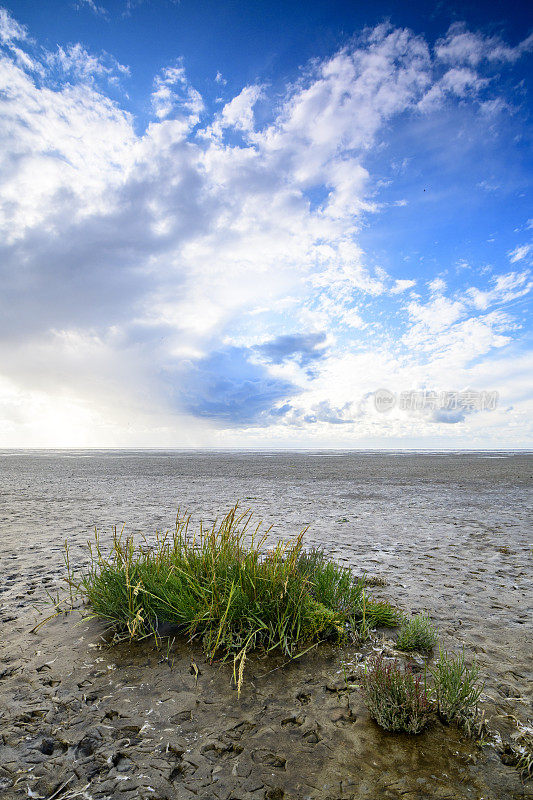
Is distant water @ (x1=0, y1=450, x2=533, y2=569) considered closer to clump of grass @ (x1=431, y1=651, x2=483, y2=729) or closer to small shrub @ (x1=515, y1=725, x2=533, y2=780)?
clump of grass @ (x1=431, y1=651, x2=483, y2=729)

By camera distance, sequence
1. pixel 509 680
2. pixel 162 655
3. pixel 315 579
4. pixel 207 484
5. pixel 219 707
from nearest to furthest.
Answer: pixel 219 707, pixel 509 680, pixel 162 655, pixel 315 579, pixel 207 484

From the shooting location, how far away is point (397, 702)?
3.43 meters

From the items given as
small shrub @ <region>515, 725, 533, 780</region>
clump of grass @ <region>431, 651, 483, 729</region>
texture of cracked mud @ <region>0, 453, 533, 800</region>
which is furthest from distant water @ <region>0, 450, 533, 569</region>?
small shrub @ <region>515, 725, 533, 780</region>

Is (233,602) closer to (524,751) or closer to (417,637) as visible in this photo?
(417,637)

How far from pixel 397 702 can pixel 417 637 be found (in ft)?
4.11

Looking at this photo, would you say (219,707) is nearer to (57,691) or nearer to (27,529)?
(57,691)

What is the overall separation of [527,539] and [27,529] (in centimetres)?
1237

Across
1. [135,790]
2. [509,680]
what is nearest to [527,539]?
[509,680]

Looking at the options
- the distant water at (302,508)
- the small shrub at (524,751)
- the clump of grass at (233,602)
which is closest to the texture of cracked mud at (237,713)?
the small shrub at (524,751)

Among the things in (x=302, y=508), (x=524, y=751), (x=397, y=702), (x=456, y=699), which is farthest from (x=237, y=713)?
(x=302, y=508)

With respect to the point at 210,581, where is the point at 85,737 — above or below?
below

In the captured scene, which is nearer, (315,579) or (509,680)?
(509,680)

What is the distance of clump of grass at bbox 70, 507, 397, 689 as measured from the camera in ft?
14.9

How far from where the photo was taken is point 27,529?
10.8 m
